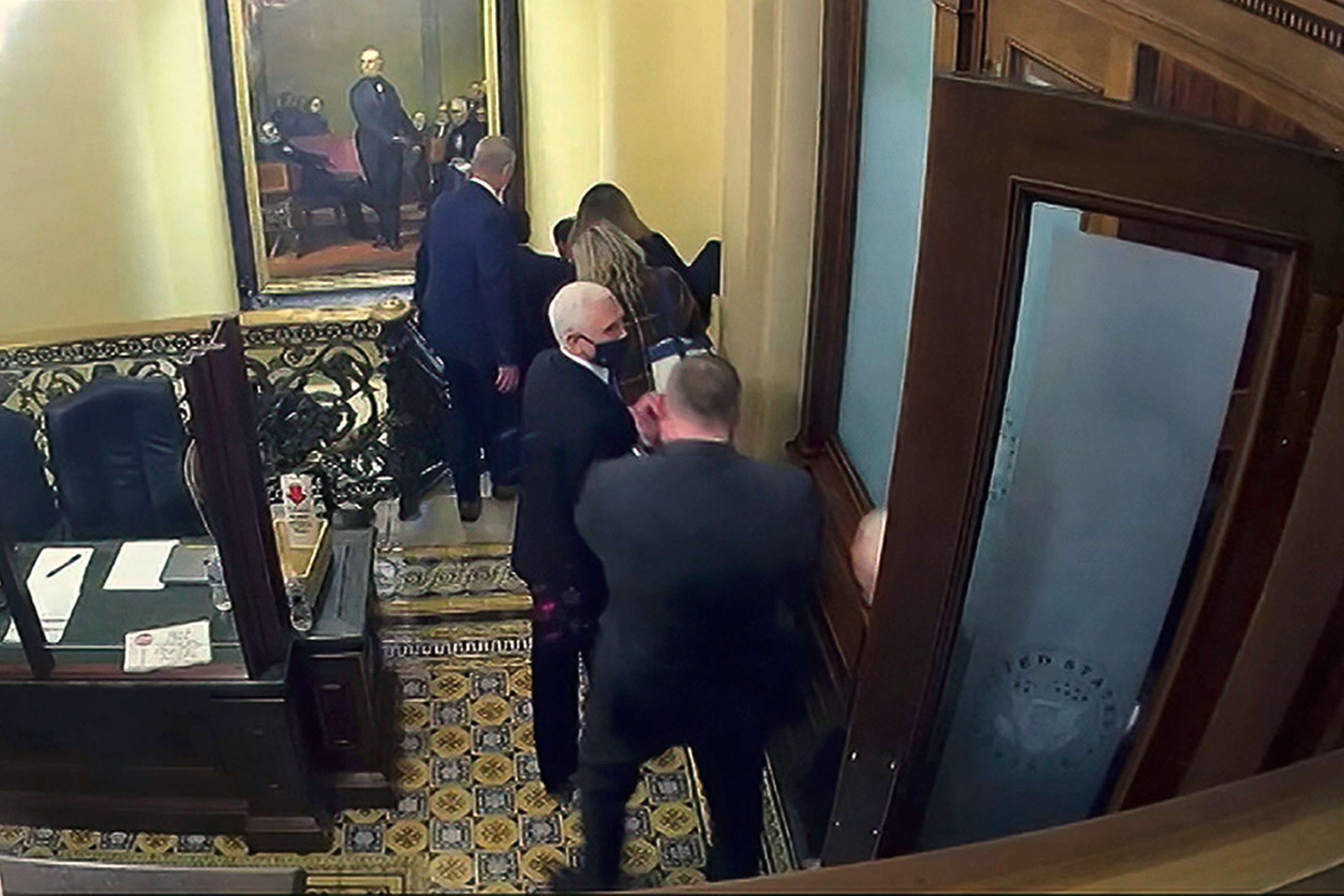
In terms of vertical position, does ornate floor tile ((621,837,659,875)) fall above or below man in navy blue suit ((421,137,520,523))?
below

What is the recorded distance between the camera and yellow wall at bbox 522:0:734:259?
18.3ft

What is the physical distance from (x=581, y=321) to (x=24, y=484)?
197 centimetres

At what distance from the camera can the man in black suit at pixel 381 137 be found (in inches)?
254

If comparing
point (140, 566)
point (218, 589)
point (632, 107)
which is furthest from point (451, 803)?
point (632, 107)

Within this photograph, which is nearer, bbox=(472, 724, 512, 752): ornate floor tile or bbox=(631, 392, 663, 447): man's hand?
bbox=(631, 392, 663, 447): man's hand

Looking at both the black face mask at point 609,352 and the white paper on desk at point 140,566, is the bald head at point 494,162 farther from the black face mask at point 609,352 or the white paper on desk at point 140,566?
the white paper on desk at point 140,566

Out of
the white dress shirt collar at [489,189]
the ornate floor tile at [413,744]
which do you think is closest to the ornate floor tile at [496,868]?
the ornate floor tile at [413,744]

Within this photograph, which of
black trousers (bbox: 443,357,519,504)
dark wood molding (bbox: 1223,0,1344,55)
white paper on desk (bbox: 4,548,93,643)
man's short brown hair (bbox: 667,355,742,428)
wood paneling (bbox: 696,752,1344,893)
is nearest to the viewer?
wood paneling (bbox: 696,752,1344,893)

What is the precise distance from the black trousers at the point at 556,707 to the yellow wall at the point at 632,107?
7.98 ft

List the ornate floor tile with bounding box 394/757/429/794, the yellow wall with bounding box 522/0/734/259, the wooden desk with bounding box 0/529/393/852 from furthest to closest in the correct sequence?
the yellow wall with bounding box 522/0/734/259 < the ornate floor tile with bounding box 394/757/429/794 < the wooden desk with bounding box 0/529/393/852

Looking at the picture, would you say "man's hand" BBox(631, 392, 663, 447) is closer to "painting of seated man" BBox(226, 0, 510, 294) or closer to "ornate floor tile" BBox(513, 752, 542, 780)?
"ornate floor tile" BBox(513, 752, 542, 780)

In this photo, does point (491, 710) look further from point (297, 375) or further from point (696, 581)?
point (696, 581)

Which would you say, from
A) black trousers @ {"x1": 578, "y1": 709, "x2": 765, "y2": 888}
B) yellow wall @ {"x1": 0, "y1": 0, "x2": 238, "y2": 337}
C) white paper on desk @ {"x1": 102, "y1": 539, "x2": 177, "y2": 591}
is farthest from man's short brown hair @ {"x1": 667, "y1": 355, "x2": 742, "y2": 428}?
yellow wall @ {"x1": 0, "y1": 0, "x2": 238, "y2": 337}

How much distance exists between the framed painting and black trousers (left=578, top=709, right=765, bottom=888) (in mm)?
3676
